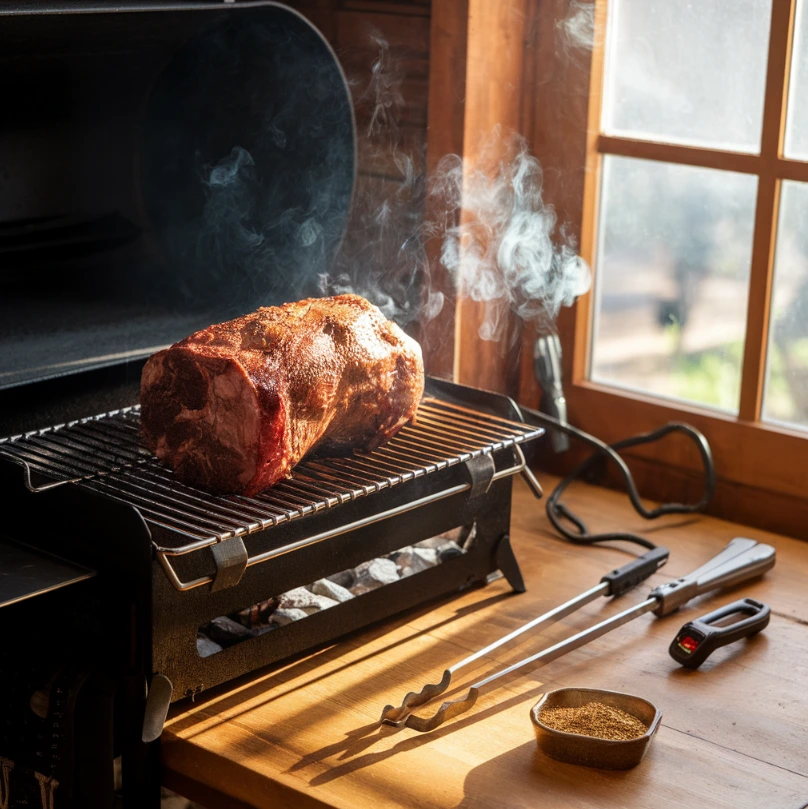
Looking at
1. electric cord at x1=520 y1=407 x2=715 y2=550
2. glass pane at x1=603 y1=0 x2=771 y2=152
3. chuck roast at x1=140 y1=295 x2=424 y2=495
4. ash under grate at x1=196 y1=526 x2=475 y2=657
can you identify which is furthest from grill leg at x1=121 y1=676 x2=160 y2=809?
glass pane at x1=603 y1=0 x2=771 y2=152

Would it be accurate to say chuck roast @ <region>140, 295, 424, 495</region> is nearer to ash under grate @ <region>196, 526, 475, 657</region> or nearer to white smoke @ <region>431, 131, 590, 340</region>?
ash under grate @ <region>196, 526, 475, 657</region>

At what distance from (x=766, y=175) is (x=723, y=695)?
0.93 metres

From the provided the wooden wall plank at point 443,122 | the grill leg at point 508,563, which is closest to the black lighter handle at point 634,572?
the grill leg at point 508,563

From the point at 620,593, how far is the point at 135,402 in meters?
0.82

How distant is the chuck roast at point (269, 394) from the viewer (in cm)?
157

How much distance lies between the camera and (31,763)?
1.51 meters

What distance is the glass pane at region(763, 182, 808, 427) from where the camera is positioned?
81.4 inches

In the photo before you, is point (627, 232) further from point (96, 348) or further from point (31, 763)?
point (31, 763)

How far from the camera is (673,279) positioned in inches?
88.9

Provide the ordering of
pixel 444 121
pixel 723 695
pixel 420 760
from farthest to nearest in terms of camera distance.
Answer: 1. pixel 444 121
2. pixel 723 695
3. pixel 420 760

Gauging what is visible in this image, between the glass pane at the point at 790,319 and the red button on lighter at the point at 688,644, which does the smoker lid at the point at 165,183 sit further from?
the red button on lighter at the point at 688,644

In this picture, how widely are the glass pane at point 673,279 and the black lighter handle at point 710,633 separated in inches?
22.1

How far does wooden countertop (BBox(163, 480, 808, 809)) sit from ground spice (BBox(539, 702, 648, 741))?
40mm

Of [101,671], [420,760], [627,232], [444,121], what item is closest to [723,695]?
[420,760]
